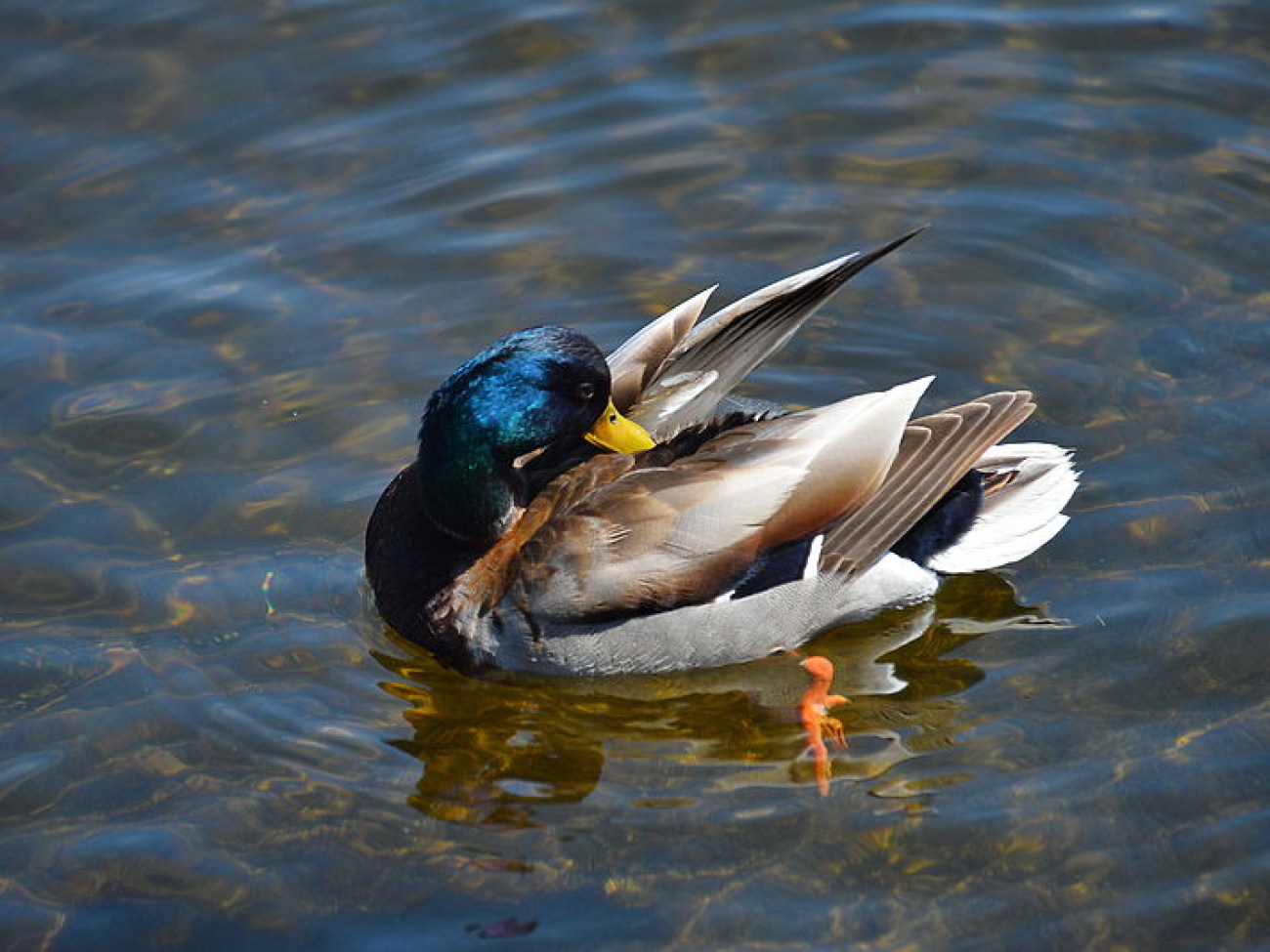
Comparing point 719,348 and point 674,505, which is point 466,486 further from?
point 719,348

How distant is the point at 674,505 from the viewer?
5980 mm

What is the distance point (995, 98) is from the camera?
8891mm

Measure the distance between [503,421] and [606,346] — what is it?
6.01 feet

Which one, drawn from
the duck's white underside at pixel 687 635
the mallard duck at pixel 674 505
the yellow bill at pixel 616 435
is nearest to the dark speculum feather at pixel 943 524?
the mallard duck at pixel 674 505

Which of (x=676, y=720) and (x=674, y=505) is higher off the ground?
(x=674, y=505)

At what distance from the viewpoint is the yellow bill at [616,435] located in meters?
6.20

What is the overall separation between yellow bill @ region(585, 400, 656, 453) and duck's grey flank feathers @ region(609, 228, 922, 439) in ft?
0.59

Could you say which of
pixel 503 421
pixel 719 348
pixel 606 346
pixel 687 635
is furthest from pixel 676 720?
pixel 606 346

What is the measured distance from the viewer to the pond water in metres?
5.39

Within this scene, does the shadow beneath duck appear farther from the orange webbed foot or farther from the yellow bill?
the yellow bill

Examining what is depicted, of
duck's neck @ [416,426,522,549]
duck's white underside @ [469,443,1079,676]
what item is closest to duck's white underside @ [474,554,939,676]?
duck's white underside @ [469,443,1079,676]

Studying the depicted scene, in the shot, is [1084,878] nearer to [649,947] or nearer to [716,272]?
[649,947]

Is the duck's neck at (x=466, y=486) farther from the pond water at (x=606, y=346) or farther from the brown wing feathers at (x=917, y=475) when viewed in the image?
the brown wing feathers at (x=917, y=475)

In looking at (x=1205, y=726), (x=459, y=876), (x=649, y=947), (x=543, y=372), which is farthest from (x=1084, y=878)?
(x=543, y=372)
